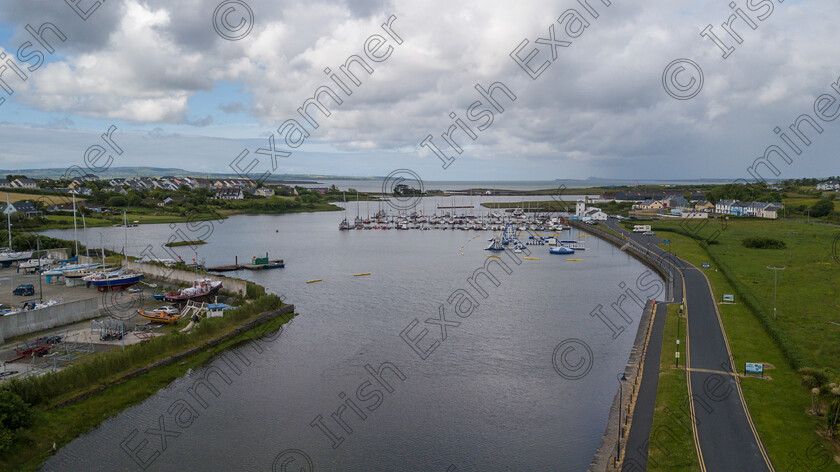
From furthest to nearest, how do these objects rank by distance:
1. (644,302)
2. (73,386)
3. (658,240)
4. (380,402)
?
(658,240) → (644,302) → (380,402) → (73,386)

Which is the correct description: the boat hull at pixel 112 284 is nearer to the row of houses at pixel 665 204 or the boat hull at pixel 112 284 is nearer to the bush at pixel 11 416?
the bush at pixel 11 416

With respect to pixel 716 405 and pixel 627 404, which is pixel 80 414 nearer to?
pixel 627 404

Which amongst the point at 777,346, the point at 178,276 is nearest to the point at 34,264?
the point at 178,276

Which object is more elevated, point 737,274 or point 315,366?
point 737,274

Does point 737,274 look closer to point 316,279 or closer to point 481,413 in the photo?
point 481,413

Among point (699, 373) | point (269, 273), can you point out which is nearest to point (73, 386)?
point (699, 373)

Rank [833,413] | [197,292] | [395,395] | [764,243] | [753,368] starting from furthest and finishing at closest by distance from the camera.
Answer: [764,243] → [197,292] → [395,395] → [753,368] → [833,413]
